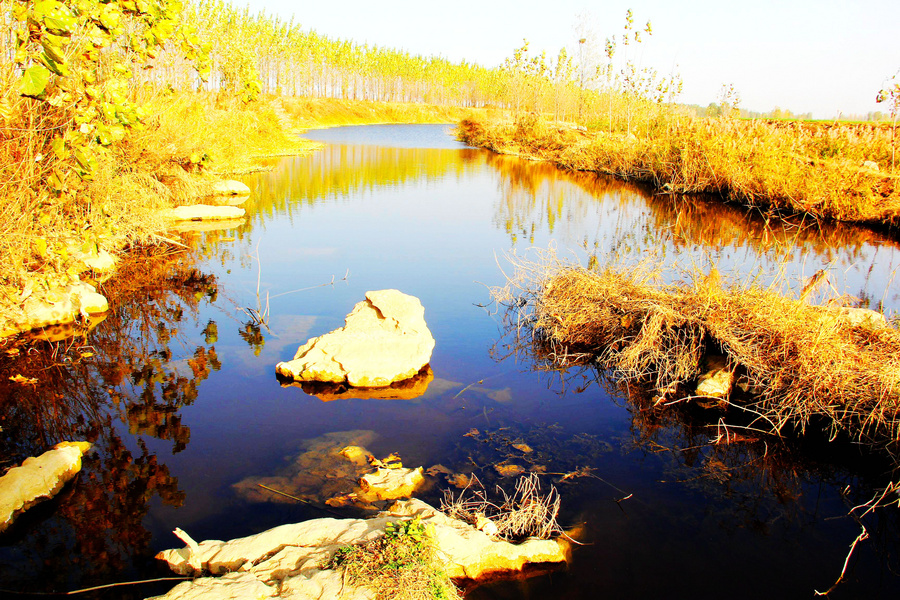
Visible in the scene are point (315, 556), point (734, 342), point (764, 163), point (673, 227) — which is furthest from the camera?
point (764, 163)

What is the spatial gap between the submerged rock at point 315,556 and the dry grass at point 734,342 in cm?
282

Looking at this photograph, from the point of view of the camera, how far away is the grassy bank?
14.2m

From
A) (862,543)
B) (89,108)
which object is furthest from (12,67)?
(862,543)

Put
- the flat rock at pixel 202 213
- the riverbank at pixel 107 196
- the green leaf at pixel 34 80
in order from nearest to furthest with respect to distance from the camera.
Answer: the green leaf at pixel 34 80, the riverbank at pixel 107 196, the flat rock at pixel 202 213

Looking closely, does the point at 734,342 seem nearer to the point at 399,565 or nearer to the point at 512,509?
the point at 512,509

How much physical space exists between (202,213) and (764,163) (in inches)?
571

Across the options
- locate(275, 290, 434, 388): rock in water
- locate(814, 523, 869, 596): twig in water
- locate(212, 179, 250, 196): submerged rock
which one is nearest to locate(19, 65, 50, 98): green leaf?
locate(275, 290, 434, 388): rock in water

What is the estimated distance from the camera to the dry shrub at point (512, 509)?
397 centimetres

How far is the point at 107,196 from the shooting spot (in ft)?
29.9

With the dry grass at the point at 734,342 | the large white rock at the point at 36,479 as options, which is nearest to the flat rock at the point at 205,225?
the dry grass at the point at 734,342

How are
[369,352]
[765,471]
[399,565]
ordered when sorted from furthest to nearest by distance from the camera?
[369,352] → [765,471] → [399,565]

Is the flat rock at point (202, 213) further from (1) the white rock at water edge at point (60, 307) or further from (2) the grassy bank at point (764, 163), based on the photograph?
(2) the grassy bank at point (764, 163)

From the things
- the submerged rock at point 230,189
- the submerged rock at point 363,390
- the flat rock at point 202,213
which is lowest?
the submerged rock at point 363,390

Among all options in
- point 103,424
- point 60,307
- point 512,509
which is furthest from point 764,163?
point 103,424
